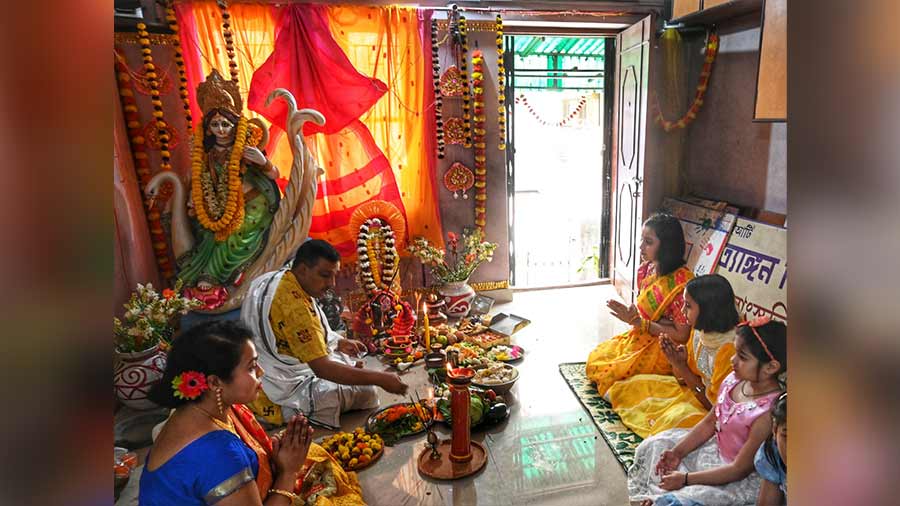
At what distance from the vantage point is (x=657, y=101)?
4398 mm

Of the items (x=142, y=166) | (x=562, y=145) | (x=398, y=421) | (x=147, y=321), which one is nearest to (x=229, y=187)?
(x=142, y=166)

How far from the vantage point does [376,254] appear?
13.1 feet

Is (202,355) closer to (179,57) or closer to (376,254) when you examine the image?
(376,254)

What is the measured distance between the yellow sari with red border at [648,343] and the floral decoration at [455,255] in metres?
1.60

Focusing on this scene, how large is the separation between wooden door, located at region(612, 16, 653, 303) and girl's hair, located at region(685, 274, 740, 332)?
2.25m

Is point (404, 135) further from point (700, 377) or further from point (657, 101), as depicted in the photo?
point (700, 377)

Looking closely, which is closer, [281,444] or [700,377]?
[281,444]

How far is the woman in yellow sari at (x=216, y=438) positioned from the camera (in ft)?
4.75

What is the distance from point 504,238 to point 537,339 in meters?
1.23

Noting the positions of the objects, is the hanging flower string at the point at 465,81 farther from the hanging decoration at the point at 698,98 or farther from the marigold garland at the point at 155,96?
the marigold garland at the point at 155,96

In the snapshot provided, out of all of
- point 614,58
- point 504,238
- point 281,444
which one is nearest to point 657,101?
point 614,58

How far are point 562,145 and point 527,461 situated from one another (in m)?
4.58

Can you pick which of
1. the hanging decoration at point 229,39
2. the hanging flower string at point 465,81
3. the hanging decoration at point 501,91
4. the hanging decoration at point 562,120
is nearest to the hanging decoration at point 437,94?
the hanging flower string at point 465,81

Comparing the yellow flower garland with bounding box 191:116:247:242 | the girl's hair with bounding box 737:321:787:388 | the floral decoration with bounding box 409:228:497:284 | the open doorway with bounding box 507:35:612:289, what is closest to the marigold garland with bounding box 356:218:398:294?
the floral decoration with bounding box 409:228:497:284
